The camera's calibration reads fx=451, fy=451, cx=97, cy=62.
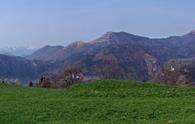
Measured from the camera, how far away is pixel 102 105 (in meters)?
20.1

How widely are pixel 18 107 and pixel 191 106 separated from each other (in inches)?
304

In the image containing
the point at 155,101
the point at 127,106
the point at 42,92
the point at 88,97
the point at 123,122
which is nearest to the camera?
the point at 123,122

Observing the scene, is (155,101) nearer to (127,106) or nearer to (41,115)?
(127,106)

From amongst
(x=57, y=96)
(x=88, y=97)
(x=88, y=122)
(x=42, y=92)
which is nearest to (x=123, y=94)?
(x=88, y=97)

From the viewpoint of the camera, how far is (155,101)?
2095cm

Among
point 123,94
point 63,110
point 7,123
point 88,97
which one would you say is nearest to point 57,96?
point 88,97

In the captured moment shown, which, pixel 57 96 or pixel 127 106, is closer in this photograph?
pixel 127 106

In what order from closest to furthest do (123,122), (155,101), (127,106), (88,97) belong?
1. (123,122)
2. (127,106)
3. (155,101)
4. (88,97)

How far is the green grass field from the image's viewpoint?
56.4ft

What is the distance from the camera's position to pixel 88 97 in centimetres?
2397

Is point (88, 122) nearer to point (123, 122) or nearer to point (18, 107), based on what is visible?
point (123, 122)

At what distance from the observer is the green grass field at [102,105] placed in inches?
677

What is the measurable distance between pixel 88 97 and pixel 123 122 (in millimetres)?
7792

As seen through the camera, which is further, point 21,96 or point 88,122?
point 21,96
